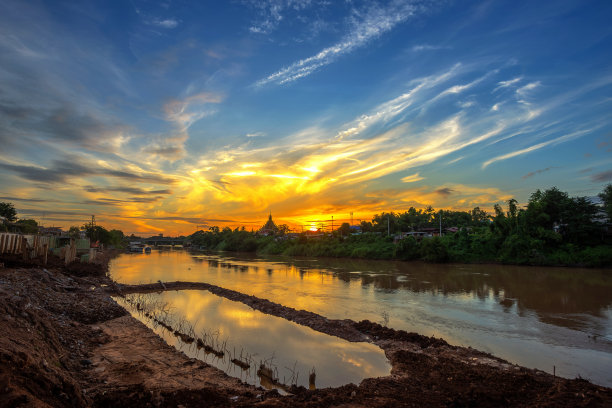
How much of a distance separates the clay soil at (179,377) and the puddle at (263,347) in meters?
0.78

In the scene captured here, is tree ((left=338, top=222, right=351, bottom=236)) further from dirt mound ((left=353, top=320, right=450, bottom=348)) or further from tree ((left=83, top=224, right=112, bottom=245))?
dirt mound ((left=353, top=320, right=450, bottom=348))

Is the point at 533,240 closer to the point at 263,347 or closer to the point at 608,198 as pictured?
the point at 608,198

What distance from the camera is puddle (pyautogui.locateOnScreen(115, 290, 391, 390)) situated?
8.20 meters

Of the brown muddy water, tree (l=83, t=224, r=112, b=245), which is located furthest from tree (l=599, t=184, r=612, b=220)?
tree (l=83, t=224, r=112, b=245)

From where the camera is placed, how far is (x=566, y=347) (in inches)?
424

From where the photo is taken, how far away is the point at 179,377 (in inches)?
277

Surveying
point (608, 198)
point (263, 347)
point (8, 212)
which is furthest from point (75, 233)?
point (608, 198)

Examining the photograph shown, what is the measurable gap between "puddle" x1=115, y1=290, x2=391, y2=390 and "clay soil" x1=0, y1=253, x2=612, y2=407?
0.78m

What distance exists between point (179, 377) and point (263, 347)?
3.74 meters

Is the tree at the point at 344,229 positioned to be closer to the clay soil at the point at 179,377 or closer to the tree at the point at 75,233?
the tree at the point at 75,233

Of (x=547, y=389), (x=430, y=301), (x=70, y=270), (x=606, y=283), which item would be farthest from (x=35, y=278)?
(x=606, y=283)

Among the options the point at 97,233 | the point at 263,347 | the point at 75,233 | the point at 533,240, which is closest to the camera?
the point at 263,347

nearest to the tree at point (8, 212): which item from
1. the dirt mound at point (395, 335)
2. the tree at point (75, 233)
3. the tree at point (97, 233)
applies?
the tree at point (75, 233)

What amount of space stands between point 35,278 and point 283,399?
1430 centimetres
